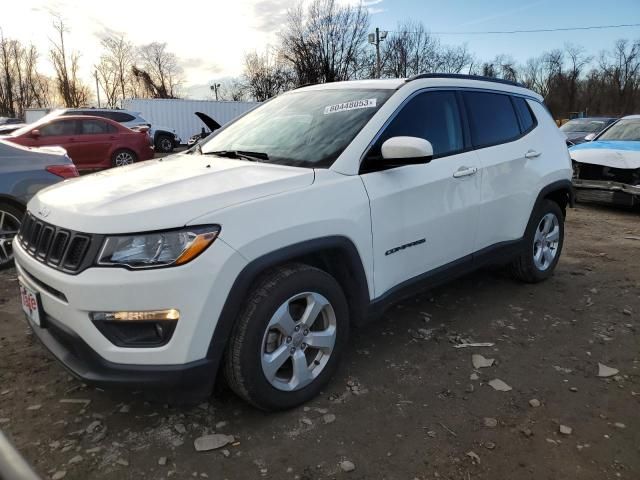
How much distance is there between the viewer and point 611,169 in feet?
27.4

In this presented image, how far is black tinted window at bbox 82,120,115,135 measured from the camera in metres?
12.4

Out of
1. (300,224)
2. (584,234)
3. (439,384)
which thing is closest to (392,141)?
(300,224)

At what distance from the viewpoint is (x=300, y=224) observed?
2527 mm

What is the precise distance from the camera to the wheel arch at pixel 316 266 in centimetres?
230

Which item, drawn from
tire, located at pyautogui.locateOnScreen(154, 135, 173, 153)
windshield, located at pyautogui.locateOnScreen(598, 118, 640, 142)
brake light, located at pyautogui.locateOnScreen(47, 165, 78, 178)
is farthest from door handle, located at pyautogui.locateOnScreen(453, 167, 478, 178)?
tire, located at pyautogui.locateOnScreen(154, 135, 173, 153)

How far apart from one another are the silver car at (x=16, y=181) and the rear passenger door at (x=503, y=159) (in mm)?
4106

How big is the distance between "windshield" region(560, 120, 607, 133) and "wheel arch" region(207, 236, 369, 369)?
14358 mm

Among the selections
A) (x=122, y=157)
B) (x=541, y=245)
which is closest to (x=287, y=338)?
(x=541, y=245)

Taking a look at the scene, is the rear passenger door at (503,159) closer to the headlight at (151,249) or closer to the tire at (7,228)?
the headlight at (151,249)

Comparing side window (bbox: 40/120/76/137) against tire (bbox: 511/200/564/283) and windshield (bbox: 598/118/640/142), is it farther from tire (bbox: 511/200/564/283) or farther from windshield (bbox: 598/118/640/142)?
windshield (bbox: 598/118/640/142)

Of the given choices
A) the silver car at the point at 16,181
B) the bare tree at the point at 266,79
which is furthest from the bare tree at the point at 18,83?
the silver car at the point at 16,181

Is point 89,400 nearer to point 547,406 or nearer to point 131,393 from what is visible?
point 131,393

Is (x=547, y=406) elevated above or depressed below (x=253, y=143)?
below

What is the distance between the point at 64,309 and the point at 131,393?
0.49 m
